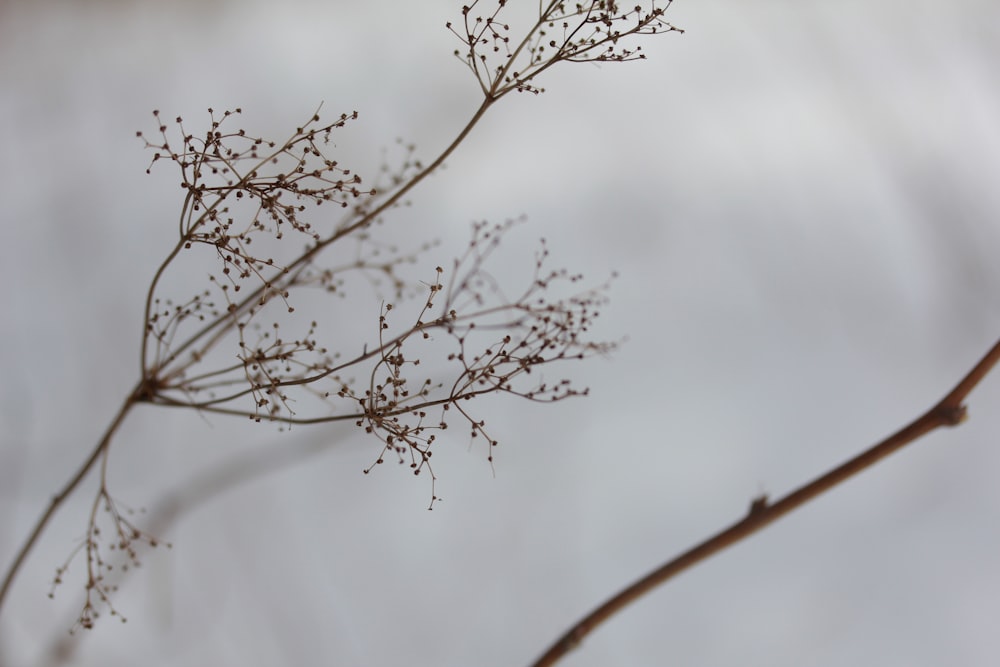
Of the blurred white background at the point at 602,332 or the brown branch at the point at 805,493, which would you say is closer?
the brown branch at the point at 805,493

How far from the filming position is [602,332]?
774mm

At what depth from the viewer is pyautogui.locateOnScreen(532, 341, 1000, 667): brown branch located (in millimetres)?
304

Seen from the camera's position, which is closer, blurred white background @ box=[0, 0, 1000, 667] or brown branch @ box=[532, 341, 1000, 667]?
brown branch @ box=[532, 341, 1000, 667]

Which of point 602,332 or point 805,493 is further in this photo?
point 602,332

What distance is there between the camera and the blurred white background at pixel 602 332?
0.71 m

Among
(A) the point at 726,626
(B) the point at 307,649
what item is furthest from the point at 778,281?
(B) the point at 307,649

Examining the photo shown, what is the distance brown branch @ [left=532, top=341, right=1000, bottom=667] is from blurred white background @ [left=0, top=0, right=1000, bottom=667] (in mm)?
402

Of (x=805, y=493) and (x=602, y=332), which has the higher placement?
(x=602, y=332)

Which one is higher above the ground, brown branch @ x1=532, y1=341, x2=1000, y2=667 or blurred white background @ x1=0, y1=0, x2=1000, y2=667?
blurred white background @ x1=0, y1=0, x2=1000, y2=667

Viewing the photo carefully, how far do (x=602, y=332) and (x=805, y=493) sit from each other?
46cm

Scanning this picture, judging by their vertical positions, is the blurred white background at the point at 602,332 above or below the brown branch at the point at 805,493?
above

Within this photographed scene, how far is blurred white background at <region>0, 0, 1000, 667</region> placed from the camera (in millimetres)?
710

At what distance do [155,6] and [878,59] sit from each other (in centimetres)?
73

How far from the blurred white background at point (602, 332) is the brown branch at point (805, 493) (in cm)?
40
